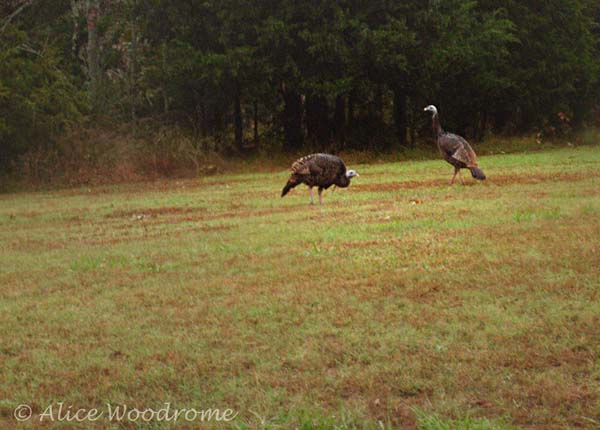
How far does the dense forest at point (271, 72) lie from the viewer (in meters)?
27.4

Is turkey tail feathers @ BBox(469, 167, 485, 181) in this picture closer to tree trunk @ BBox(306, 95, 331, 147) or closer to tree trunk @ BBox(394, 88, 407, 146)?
tree trunk @ BBox(306, 95, 331, 147)

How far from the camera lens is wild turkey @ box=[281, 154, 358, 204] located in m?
14.7

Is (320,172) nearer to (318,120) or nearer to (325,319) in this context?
(325,319)

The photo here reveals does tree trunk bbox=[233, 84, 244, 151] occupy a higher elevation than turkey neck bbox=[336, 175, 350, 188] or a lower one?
higher

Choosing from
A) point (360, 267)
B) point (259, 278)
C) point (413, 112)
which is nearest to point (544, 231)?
point (360, 267)

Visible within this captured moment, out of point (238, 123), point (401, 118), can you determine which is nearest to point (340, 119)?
point (401, 118)

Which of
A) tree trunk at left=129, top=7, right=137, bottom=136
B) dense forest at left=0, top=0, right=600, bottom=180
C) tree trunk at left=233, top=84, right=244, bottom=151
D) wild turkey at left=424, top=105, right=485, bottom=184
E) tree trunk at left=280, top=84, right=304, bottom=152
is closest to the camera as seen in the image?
wild turkey at left=424, top=105, right=485, bottom=184

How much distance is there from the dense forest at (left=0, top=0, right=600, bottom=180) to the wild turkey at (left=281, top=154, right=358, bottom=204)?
1308cm

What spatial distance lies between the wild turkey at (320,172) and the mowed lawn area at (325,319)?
1816 mm

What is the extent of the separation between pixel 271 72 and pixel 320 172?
15.6 m

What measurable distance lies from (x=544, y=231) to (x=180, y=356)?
561 cm

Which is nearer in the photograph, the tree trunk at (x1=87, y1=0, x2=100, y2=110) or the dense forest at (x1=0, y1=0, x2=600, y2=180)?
the dense forest at (x1=0, y1=0, x2=600, y2=180)

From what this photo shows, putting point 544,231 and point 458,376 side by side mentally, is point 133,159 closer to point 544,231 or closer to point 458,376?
point 544,231

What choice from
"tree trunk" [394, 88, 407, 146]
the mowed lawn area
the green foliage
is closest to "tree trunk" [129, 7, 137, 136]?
the green foliage
